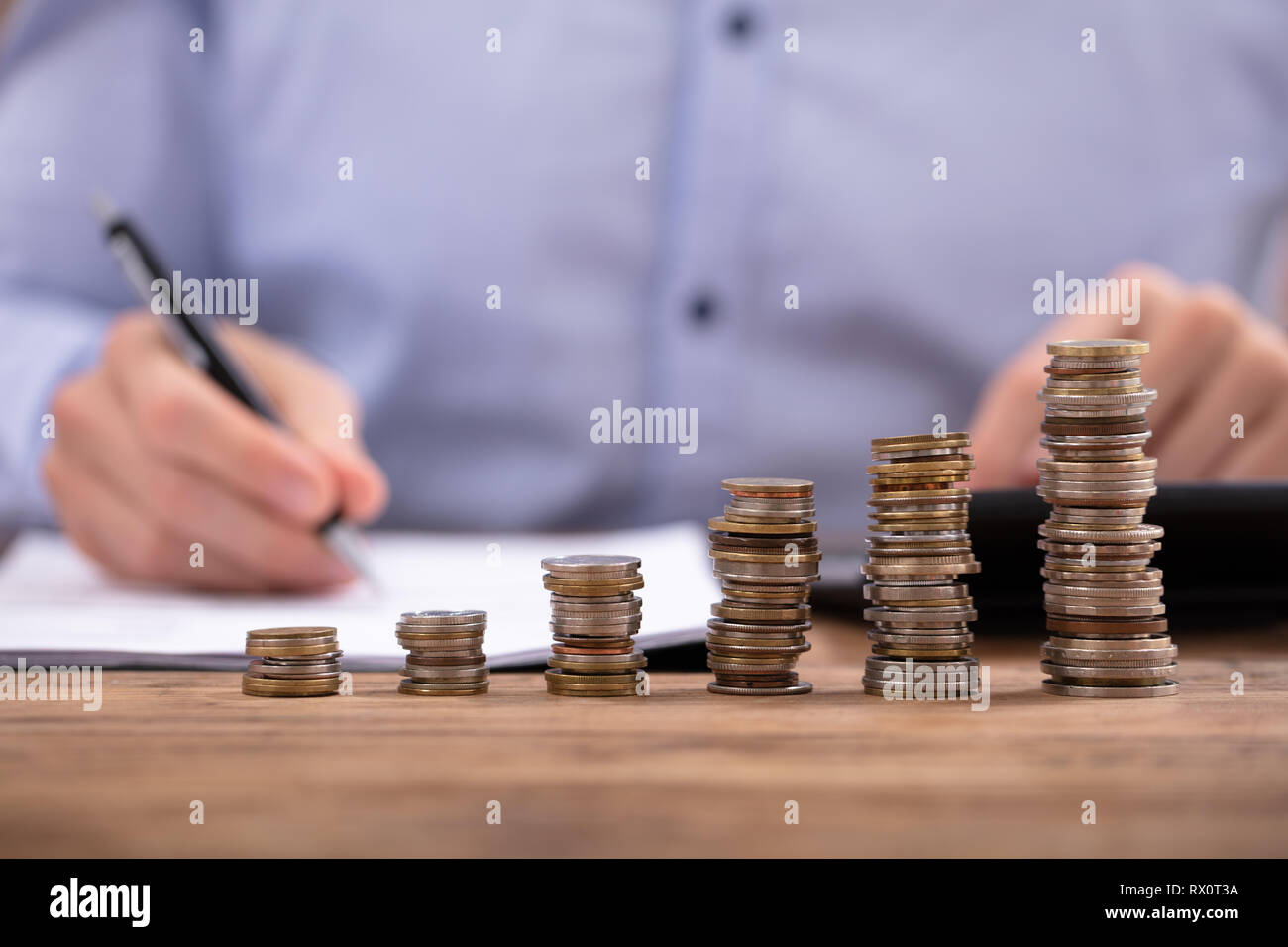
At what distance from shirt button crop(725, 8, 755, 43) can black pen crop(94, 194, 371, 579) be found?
42.0 inches

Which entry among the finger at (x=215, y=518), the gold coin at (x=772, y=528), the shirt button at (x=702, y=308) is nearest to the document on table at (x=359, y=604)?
the finger at (x=215, y=518)

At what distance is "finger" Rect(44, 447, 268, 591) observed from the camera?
4.27ft

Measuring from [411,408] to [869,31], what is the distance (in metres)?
1.07

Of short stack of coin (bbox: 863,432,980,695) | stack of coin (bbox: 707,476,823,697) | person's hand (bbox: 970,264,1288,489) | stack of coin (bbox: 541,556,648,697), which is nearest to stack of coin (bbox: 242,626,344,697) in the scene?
stack of coin (bbox: 541,556,648,697)

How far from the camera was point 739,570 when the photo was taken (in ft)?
2.48

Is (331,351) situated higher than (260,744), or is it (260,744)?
(331,351)

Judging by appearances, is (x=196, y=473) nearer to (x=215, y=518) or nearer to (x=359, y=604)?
(x=215, y=518)

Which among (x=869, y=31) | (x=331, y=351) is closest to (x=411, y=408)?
(x=331, y=351)

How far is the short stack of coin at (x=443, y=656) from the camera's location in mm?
762

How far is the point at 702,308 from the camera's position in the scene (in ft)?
6.41

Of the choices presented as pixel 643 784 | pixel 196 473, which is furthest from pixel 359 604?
pixel 643 784

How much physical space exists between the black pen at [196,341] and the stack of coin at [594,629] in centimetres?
46

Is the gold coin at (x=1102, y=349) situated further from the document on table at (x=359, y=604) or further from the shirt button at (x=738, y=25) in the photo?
the shirt button at (x=738, y=25)

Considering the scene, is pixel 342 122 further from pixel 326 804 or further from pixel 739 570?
pixel 326 804
